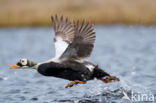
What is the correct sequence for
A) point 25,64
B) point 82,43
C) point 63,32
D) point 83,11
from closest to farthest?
1. point 82,43
2. point 25,64
3. point 63,32
4. point 83,11

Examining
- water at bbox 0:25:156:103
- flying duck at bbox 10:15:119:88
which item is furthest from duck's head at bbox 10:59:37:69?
water at bbox 0:25:156:103

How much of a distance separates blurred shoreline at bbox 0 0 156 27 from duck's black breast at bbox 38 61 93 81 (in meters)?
18.6

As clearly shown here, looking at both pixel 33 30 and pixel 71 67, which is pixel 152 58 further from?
pixel 33 30

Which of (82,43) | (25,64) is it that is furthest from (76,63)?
(25,64)

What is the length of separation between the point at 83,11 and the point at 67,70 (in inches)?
876

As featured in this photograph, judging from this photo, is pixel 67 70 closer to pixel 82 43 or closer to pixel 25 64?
pixel 82 43

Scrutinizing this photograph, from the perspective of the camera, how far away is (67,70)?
7.20m

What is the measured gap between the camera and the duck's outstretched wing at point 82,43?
7125mm

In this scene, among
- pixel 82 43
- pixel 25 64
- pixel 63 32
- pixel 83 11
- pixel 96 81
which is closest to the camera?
pixel 82 43

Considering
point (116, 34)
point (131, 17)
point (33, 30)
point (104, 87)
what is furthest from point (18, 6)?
point (104, 87)

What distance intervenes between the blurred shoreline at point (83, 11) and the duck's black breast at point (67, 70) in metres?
18.6

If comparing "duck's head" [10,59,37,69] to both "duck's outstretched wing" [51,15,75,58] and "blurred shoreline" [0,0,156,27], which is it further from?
"blurred shoreline" [0,0,156,27]

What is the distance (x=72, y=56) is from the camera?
23.7 feet

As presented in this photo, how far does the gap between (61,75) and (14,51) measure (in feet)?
32.6
